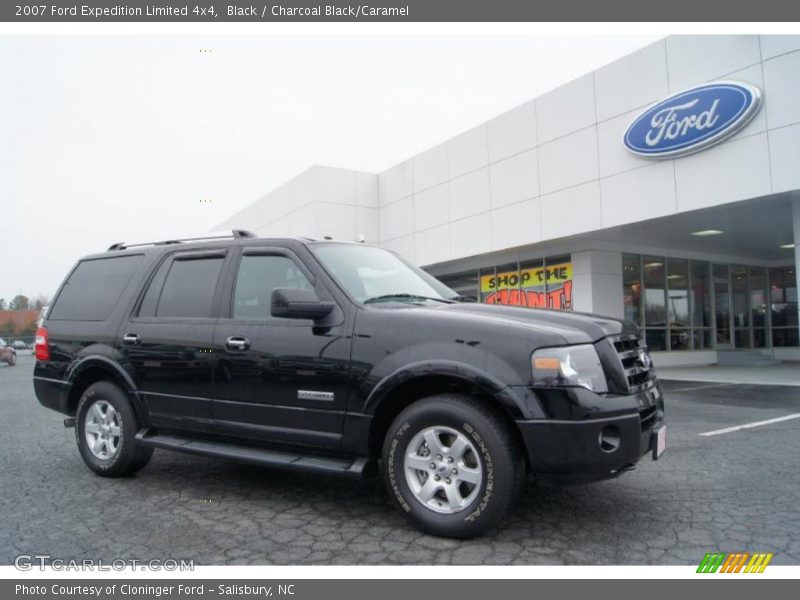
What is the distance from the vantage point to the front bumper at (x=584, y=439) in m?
3.18

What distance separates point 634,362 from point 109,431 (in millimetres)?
4270

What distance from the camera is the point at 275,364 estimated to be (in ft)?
13.4

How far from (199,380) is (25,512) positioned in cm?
146

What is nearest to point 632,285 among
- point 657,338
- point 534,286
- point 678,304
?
point 657,338

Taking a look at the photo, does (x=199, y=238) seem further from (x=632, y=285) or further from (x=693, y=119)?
(x=632, y=285)

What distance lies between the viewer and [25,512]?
4.12 meters

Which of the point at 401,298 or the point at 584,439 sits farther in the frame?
the point at 401,298

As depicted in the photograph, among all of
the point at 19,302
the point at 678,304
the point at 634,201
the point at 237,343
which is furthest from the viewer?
the point at 19,302

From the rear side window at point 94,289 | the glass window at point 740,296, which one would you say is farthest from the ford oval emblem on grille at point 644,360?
the glass window at point 740,296

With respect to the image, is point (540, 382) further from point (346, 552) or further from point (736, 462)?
point (736, 462)

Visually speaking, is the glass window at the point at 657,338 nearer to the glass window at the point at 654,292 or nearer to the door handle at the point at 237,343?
the glass window at the point at 654,292

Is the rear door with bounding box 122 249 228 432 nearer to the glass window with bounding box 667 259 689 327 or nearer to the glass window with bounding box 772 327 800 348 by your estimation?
the glass window with bounding box 667 259 689 327

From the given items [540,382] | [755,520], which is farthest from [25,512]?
[755,520]

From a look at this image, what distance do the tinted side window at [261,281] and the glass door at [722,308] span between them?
62.6 ft
